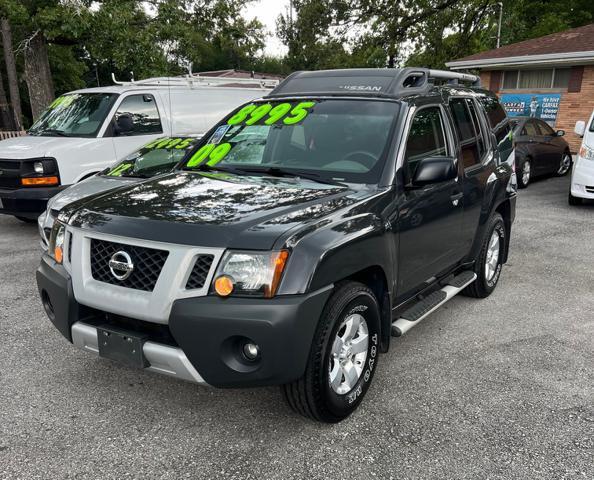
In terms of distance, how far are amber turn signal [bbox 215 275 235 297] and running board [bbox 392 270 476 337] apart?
1363 mm

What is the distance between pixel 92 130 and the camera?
25.7ft

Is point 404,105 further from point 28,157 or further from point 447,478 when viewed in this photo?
point 28,157

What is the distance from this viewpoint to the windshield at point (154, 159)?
661cm

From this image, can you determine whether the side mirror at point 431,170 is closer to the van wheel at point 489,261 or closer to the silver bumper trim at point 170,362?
the van wheel at point 489,261

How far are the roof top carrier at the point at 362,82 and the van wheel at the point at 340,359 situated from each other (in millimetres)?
1655

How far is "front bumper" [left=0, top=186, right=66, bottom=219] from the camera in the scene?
23.2 ft

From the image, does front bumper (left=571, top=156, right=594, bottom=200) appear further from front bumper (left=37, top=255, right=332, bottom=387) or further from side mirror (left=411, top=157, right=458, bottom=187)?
front bumper (left=37, top=255, right=332, bottom=387)

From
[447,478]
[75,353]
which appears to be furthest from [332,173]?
[75,353]

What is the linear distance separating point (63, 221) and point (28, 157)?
4.53m

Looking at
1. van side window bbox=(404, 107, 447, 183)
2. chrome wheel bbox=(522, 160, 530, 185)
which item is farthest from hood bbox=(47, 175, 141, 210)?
chrome wheel bbox=(522, 160, 530, 185)

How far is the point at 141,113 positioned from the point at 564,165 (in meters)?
10.4

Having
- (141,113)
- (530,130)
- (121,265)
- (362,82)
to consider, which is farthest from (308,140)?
(530,130)

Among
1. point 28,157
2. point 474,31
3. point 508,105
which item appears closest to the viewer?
point 28,157

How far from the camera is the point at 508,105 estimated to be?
18.7 metres
